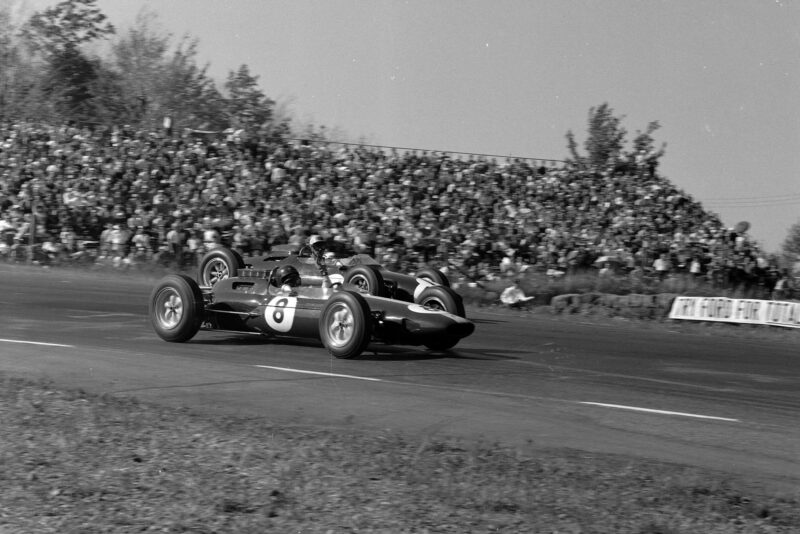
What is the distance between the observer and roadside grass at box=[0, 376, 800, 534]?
188 inches

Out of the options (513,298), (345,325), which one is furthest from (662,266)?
(345,325)

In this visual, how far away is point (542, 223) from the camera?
84.8 ft

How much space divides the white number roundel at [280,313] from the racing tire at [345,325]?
55cm

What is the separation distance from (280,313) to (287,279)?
1.70ft

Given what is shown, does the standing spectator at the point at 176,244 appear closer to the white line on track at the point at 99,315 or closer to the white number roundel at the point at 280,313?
the white line on track at the point at 99,315

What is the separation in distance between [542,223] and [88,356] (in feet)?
55.0

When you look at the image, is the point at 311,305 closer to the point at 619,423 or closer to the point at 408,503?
the point at 619,423

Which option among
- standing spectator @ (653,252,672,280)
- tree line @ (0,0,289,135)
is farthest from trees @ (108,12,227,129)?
standing spectator @ (653,252,672,280)

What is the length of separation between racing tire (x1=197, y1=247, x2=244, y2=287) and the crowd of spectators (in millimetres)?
7829

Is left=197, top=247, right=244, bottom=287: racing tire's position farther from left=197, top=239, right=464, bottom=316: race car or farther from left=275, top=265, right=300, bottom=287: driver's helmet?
left=275, top=265, right=300, bottom=287: driver's helmet

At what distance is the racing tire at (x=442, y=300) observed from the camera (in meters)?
12.7

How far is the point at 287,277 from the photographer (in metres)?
12.1

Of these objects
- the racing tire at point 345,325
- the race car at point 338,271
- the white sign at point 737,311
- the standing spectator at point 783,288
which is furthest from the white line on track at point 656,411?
the standing spectator at point 783,288

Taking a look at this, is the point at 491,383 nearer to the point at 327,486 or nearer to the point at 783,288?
the point at 327,486
